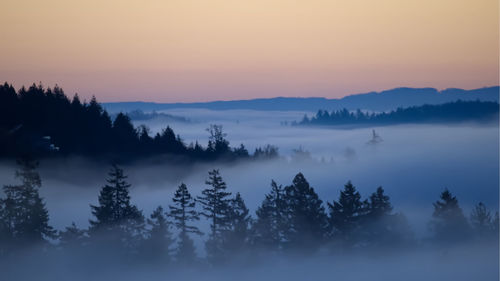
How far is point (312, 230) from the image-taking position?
33938 mm

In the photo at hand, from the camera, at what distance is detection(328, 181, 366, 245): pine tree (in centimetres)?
3431

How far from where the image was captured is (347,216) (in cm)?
3447

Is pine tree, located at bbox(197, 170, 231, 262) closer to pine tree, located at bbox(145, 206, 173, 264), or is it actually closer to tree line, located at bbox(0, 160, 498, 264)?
tree line, located at bbox(0, 160, 498, 264)

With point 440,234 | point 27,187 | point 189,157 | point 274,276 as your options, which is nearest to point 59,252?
point 27,187

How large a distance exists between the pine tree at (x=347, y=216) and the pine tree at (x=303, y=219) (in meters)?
1.11

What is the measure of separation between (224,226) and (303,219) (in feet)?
19.0

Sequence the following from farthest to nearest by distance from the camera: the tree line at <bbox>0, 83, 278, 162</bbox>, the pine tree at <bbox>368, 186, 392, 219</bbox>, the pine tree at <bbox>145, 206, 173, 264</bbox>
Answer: the tree line at <bbox>0, 83, 278, 162</bbox> → the pine tree at <bbox>368, 186, 392, 219</bbox> → the pine tree at <bbox>145, 206, 173, 264</bbox>

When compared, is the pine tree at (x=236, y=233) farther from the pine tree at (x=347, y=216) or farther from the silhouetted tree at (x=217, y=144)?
the silhouetted tree at (x=217, y=144)

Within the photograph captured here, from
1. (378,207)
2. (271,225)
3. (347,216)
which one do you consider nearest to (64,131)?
(271,225)

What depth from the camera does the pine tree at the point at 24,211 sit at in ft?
86.0

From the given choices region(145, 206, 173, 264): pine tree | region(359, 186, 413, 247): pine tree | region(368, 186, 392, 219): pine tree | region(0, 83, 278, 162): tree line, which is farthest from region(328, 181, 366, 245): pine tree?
region(0, 83, 278, 162): tree line

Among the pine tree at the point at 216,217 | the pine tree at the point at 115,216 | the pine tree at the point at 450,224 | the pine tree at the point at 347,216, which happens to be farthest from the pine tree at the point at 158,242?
the pine tree at the point at 450,224

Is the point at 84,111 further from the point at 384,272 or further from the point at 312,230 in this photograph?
the point at 384,272

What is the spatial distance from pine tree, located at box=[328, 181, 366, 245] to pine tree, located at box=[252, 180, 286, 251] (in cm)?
372
